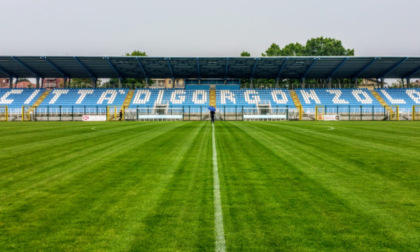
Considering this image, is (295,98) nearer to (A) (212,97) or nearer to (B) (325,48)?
(A) (212,97)

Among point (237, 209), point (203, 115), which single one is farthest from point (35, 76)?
point (237, 209)

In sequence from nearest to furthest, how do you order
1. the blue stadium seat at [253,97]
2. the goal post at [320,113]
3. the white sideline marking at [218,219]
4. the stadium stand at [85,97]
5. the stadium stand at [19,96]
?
the white sideline marking at [218,219]
the goal post at [320,113]
the stadium stand at [19,96]
the stadium stand at [85,97]
the blue stadium seat at [253,97]

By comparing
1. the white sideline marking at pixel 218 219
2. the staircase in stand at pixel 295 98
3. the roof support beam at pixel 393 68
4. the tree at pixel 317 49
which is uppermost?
the tree at pixel 317 49

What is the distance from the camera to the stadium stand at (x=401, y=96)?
54812 millimetres

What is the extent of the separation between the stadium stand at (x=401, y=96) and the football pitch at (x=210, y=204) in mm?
53831

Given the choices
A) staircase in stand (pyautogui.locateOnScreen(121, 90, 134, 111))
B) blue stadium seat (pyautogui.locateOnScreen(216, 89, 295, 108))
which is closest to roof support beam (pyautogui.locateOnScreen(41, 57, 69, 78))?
staircase in stand (pyautogui.locateOnScreen(121, 90, 134, 111))

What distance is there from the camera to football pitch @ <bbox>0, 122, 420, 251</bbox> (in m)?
3.52

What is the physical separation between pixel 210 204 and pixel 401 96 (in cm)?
6297

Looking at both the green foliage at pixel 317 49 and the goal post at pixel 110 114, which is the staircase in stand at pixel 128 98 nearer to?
the goal post at pixel 110 114

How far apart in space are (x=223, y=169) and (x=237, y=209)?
2.92 metres

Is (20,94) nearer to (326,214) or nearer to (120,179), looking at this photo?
(120,179)

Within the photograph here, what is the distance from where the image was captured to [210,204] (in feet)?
15.7

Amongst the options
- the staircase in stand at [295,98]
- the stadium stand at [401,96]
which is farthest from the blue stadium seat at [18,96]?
the stadium stand at [401,96]

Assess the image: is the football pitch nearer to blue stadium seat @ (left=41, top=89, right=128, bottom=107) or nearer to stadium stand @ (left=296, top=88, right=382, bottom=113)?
stadium stand @ (left=296, top=88, right=382, bottom=113)
